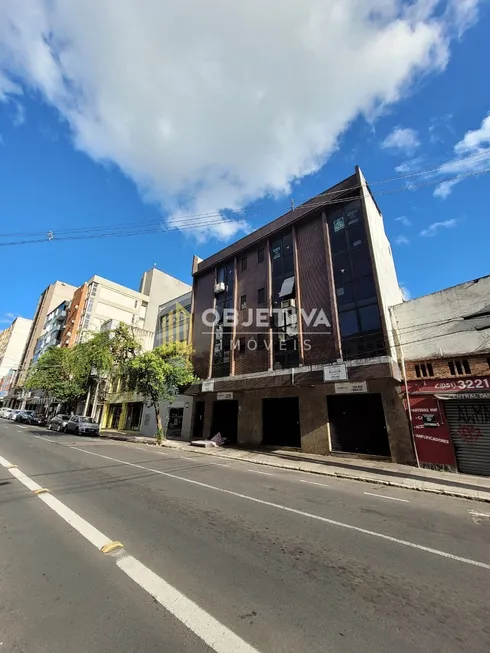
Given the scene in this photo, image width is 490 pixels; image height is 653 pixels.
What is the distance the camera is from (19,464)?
34.4 feet

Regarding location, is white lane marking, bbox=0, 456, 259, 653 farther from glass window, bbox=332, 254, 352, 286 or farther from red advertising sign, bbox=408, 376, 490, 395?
glass window, bbox=332, 254, 352, 286

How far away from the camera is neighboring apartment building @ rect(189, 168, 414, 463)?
15.4 metres

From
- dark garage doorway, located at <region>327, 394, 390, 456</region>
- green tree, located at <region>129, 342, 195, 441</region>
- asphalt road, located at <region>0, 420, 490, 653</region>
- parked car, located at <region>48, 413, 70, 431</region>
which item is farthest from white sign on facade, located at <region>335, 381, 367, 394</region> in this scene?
parked car, located at <region>48, 413, 70, 431</region>

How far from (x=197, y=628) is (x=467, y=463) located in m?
14.3

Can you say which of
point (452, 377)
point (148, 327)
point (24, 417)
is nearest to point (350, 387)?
point (452, 377)

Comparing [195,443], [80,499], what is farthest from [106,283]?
[80,499]

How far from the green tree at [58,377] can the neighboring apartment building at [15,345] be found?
64.2 m

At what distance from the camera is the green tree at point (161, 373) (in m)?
20.0

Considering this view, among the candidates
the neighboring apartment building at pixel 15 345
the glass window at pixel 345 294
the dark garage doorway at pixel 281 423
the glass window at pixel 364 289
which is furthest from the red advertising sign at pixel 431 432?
the neighboring apartment building at pixel 15 345

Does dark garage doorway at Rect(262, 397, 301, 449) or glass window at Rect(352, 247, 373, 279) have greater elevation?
glass window at Rect(352, 247, 373, 279)

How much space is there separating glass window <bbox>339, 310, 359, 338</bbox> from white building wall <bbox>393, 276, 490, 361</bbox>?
2156 mm

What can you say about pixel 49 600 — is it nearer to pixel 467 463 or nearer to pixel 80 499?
pixel 80 499

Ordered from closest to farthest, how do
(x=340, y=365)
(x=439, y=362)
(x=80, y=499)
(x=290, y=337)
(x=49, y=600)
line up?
(x=49, y=600) → (x=80, y=499) → (x=439, y=362) → (x=340, y=365) → (x=290, y=337)

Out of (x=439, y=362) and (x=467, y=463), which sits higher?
(x=439, y=362)
